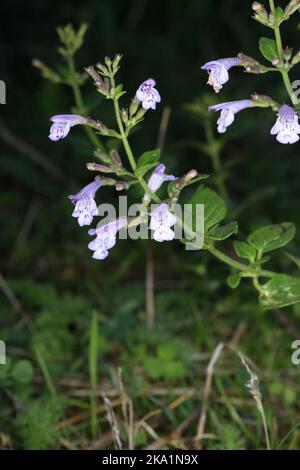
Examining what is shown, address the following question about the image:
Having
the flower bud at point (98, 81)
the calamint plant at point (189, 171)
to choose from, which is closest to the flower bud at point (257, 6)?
the calamint plant at point (189, 171)

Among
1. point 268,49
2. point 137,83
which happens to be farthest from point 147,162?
point 137,83

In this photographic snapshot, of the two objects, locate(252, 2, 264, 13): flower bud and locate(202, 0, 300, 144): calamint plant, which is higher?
locate(252, 2, 264, 13): flower bud

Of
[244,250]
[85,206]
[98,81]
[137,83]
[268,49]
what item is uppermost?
[137,83]

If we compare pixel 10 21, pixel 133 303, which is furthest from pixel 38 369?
pixel 10 21

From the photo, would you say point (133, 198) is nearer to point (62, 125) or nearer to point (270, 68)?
point (62, 125)

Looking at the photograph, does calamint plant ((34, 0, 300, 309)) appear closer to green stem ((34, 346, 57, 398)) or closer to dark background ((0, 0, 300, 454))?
dark background ((0, 0, 300, 454))

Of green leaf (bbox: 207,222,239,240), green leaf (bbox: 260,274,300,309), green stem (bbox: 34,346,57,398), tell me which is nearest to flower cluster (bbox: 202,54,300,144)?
green leaf (bbox: 207,222,239,240)

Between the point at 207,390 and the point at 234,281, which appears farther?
the point at 207,390
